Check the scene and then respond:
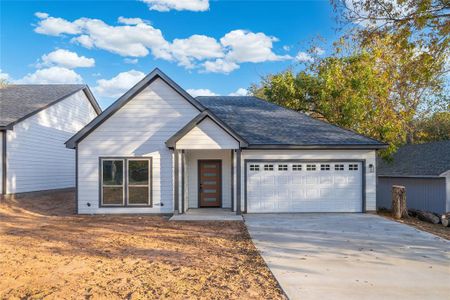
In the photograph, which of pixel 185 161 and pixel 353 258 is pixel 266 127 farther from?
pixel 353 258

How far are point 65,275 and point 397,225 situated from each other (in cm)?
971

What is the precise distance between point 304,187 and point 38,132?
13.8 metres

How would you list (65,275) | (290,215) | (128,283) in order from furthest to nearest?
(290,215)
(65,275)
(128,283)

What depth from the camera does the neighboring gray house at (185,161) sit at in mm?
12500

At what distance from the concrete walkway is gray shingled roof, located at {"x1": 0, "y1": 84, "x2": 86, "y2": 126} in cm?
944

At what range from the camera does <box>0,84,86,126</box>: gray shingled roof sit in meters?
16.2

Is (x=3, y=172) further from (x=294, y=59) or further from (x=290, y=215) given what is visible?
(x=294, y=59)

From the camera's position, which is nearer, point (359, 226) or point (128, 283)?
point (128, 283)

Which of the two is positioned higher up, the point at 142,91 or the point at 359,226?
the point at 142,91

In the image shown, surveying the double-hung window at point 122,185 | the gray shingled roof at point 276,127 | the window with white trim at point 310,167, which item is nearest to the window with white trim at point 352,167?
→ the gray shingled roof at point 276,127

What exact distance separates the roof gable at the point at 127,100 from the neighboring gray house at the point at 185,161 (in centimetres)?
4

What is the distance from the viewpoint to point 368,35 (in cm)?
982

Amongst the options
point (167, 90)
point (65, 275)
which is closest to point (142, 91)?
point (167, 90)

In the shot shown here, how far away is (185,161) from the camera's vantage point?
13.4 m
